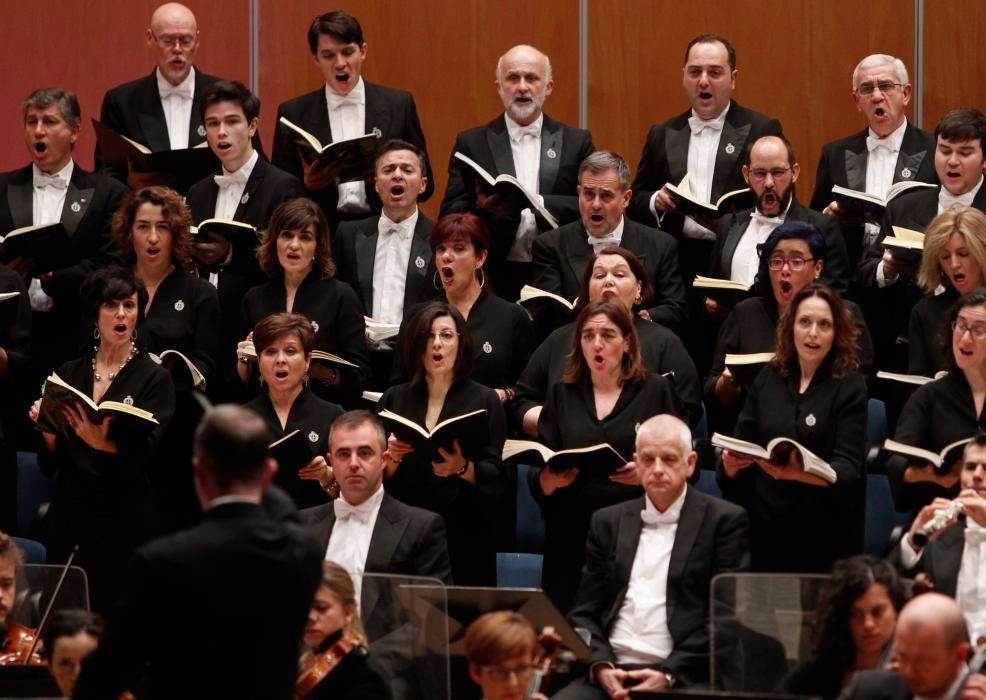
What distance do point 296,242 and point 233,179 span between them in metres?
0.55

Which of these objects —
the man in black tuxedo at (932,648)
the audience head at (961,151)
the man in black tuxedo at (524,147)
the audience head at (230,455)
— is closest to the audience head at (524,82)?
the man in black tuxedo at (524,147)

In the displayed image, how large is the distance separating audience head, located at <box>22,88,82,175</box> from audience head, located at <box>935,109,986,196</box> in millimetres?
2819

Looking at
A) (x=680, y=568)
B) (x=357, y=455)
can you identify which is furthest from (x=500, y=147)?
(x=680, y=568)

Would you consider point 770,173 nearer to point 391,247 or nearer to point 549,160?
point 549,160

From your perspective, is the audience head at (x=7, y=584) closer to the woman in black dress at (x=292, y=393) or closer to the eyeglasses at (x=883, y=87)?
the woman in black dress at (x=292, y=393)

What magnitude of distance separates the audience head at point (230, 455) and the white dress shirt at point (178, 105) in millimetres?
3710

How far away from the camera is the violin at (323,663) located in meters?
3.79

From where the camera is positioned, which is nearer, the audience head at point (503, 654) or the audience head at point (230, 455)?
the audience head at point (230, 455)

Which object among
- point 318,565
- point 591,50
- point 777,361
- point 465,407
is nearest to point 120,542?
point 465,407

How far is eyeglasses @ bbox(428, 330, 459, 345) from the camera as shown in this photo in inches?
194

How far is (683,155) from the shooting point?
6.05 meters

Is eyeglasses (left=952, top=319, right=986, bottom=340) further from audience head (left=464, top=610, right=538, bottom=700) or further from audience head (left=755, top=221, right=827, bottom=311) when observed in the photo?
audience head (left=464, top=610, right=538, bottom=700)

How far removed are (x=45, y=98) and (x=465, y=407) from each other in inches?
76.6

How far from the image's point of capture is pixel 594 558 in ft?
14.5
